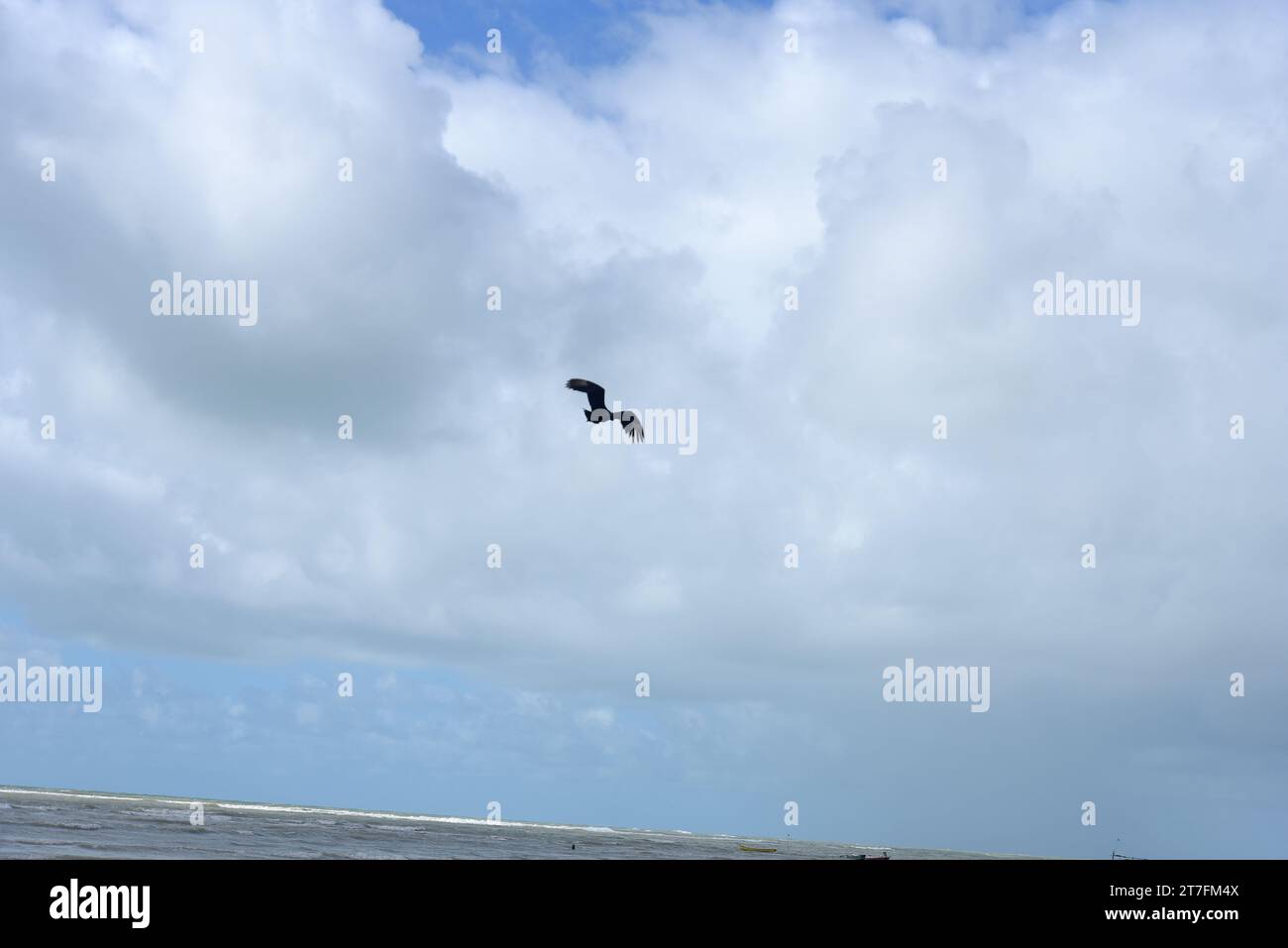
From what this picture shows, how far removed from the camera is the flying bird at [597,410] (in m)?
47.5

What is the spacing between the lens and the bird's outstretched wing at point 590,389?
157ft

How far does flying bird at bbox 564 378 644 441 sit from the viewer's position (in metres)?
47.5

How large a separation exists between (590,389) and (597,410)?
127cm

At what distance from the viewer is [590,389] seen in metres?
48.8

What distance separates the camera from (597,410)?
48062mm

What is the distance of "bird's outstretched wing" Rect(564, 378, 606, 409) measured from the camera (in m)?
48.0
